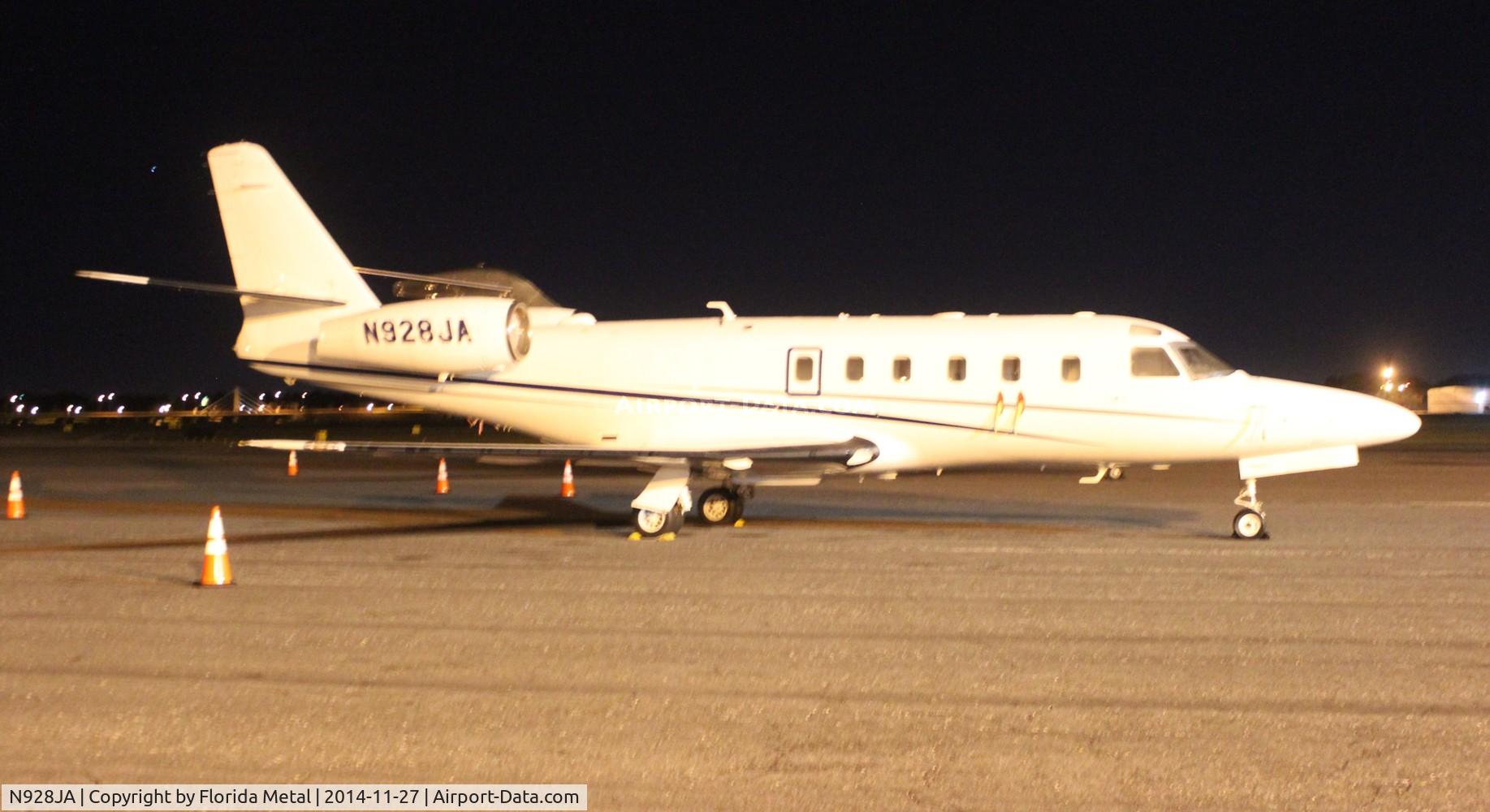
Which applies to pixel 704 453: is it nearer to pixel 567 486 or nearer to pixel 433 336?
pixel 433 336

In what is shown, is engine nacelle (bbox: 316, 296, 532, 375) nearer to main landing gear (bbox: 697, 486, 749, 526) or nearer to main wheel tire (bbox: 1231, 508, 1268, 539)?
main landing gear (bbox: 697, 486, 749, 526)

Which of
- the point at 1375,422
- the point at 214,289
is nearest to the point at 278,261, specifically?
the point at 214,289

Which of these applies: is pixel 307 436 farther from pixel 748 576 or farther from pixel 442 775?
pixel 442 775

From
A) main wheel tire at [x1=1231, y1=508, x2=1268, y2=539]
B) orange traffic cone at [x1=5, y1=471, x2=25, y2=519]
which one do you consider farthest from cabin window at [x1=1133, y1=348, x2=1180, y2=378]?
orange traffic cone at [x1=5, y1=471, x2=25, y2=519]

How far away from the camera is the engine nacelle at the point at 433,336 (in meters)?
18.5

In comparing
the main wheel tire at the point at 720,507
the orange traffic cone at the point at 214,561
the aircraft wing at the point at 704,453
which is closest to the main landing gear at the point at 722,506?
the main wheel tire at the point at 720,507

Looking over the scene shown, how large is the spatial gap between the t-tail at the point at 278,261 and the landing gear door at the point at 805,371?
5.72 m

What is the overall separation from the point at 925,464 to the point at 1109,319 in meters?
2.94

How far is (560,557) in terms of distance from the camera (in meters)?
15.1

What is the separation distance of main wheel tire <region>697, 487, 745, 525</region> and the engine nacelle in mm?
3224

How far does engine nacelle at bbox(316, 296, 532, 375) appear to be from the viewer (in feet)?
60.8

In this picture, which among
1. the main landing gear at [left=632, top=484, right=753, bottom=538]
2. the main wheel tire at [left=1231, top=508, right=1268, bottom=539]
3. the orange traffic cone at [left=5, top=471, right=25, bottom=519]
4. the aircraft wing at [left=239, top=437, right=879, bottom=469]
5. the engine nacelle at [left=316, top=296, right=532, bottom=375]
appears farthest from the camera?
the orange traffic cone at [left=5, top=471, right=25, bottom=519]

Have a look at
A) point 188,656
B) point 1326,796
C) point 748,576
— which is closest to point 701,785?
point 1326,796

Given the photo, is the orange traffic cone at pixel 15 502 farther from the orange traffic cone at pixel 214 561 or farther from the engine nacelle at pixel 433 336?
the orange traffic cone at pixel 214 561
